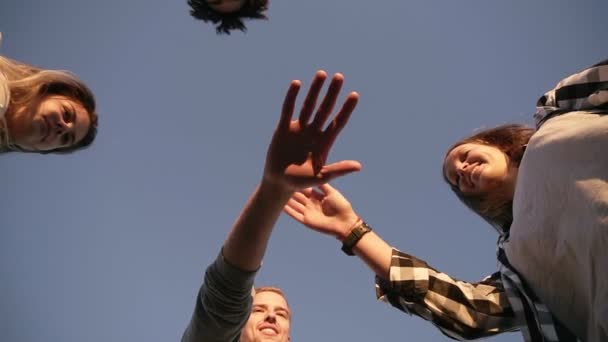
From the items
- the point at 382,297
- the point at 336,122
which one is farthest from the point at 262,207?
the point at 382,297

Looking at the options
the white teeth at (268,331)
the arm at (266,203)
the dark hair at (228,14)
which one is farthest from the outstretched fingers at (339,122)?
the white teeth at (268,331)

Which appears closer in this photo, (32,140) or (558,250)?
(558,250)

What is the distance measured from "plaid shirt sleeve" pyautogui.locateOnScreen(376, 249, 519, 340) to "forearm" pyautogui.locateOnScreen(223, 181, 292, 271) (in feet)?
1.66

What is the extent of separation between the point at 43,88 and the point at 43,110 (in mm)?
132

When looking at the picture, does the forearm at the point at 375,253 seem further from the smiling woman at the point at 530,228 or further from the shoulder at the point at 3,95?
the shoulder at the point at 3,95

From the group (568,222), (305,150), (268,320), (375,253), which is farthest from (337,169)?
(268,320)

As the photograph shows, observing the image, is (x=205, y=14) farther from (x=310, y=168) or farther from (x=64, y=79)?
(x=310, y=168)

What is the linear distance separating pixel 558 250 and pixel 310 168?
26.0 inches

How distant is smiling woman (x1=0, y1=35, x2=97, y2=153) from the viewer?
2.08 meters

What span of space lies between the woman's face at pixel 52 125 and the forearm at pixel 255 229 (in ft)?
4.57

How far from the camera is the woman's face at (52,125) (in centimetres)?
210

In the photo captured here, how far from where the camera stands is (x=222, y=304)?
1.26 meters

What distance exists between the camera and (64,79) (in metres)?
2.36

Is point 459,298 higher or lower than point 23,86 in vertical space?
lower
